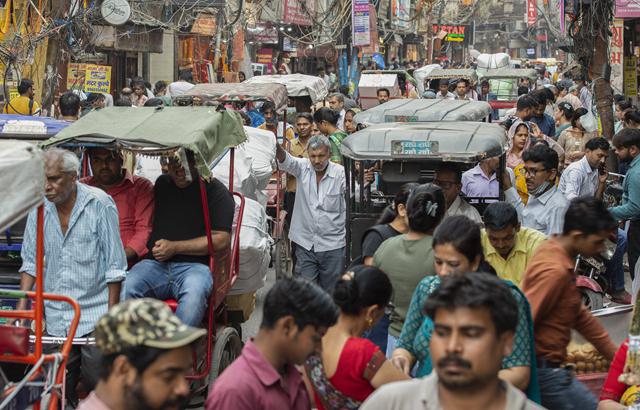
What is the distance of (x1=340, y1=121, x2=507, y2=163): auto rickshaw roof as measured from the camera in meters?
8.77

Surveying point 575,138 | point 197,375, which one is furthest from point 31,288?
point 575,138

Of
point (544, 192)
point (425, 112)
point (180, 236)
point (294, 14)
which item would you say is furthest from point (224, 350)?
point (294, 14)

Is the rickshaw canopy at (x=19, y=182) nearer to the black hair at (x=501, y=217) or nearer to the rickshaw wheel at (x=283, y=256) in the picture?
the black hair at (x=501, y=217)

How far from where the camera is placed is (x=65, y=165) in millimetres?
6395

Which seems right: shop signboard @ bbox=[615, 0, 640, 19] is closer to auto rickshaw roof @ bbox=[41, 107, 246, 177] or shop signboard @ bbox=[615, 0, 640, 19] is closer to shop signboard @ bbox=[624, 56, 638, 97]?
shop signboard @ bbox=[624, 56, 638, 97]

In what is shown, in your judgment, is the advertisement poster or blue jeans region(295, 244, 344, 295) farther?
the advertisement poster

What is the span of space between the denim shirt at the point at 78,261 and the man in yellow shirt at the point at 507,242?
219cm

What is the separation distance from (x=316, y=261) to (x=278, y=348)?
237 inches

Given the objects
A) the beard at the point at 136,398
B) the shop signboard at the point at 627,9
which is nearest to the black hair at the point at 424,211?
the beard at the point at 136,398

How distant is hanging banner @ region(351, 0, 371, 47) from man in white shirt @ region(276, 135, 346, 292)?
21.7m

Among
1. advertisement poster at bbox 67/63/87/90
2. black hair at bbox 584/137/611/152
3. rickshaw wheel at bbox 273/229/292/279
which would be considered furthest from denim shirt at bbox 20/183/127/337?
advertisement poster at bbox 67/63/87/90

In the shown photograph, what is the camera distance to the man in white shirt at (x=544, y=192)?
8477 mm

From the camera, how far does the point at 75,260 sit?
6512 mm

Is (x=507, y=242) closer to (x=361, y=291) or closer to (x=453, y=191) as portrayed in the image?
(x=361, y=291)
